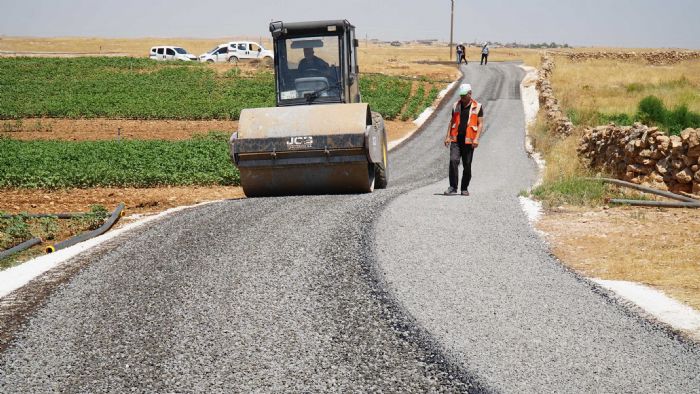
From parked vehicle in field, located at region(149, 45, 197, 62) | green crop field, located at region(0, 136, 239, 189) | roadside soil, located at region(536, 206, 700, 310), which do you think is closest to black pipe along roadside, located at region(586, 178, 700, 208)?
roadside soil, located at region(536, 206, 700, 310)

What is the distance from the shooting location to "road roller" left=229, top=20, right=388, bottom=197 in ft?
39.0

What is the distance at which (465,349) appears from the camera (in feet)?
17.9

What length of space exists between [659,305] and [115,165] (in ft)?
48.0

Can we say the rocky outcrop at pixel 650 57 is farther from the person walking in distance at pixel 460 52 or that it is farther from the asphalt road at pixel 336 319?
the asphalt road at pixel 336 319

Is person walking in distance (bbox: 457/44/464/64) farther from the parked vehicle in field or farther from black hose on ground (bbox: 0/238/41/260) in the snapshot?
black hose on ground (bbox: 0/238/41/260)

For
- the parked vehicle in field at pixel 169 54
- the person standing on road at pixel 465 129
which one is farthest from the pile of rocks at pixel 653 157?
the parked vehicle in field at pixel 169 54

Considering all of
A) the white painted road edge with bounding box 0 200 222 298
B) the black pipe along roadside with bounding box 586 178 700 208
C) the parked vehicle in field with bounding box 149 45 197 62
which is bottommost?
the black pipe along roadside with bounding box 586 178 700 208

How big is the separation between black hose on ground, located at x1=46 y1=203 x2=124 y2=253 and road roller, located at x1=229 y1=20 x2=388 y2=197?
7.17ft

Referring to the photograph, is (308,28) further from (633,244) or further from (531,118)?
(531,118)

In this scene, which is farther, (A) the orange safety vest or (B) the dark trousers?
(B) the dark trousers

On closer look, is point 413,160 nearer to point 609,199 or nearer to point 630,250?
point 609,199

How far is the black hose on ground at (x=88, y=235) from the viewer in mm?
9504

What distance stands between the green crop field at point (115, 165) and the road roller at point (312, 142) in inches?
183

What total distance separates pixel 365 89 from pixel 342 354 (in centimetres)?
3388
